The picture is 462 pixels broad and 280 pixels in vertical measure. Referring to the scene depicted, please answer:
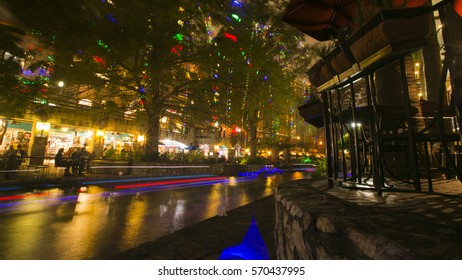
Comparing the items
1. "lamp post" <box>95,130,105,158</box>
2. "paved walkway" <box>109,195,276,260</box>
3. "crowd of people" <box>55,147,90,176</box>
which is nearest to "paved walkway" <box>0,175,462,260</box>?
"paved walkway" <box>109,195,276,260</box>

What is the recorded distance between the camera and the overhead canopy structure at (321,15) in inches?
142

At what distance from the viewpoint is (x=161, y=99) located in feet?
51.1

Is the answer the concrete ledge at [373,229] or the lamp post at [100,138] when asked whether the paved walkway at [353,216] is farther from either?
the lamp post at [100,138]

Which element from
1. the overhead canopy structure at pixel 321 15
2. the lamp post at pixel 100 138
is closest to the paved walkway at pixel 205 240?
the overhead canopy structure at pixel 321 15

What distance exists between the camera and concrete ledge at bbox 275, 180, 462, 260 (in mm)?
1055

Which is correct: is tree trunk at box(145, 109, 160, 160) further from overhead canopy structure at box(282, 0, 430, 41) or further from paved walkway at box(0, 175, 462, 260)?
overhead canopy structure at box(282, 0, 430, 41)

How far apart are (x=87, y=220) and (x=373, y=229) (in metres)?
5.98

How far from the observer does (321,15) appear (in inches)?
152

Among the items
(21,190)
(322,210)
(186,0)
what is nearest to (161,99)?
(21,190)

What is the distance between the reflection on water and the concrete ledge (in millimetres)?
3232

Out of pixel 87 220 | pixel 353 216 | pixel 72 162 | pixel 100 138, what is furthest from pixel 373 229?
pixel 100 138

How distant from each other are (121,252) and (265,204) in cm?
458

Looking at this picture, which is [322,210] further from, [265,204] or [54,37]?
[265,204]

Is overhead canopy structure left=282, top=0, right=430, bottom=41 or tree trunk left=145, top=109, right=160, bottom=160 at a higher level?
overhead canopy structure left=282, top=0, right=430, bottom=41
